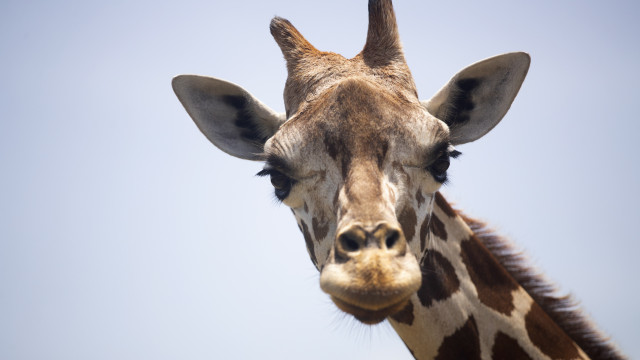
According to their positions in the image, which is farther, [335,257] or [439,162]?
[439,162]

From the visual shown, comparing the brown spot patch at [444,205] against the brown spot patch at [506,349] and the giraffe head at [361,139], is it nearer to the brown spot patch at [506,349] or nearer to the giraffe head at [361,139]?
the giraffe head at [361,139]

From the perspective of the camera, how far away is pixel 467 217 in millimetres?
6113

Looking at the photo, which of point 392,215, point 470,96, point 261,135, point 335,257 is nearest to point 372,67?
point 470,96

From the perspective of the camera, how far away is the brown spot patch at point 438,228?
5.49 m

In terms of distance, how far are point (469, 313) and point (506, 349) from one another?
1.76ft

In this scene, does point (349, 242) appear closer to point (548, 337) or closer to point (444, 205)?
point (444, 205)

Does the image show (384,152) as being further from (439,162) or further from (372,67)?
(372,67)

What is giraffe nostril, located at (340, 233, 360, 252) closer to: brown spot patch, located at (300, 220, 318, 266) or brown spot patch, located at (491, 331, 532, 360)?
brown spot patch, located at (300, 220, 318, 266)

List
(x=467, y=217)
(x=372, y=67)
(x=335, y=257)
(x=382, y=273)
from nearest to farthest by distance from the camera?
(x=382, y=273) < (x=335, y=257) < (x=372, y=67) < (x=467, y=217)

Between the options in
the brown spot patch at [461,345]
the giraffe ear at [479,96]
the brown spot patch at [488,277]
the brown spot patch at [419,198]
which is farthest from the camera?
the brown spot patch at [488,277]

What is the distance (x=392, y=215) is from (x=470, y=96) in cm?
241

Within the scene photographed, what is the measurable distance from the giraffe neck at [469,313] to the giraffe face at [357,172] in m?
0.74

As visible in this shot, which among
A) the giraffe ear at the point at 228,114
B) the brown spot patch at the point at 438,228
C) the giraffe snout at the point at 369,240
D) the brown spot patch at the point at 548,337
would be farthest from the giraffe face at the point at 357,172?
the brown spot patch at the point at 548,337

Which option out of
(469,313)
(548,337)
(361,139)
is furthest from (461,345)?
(361,139)
